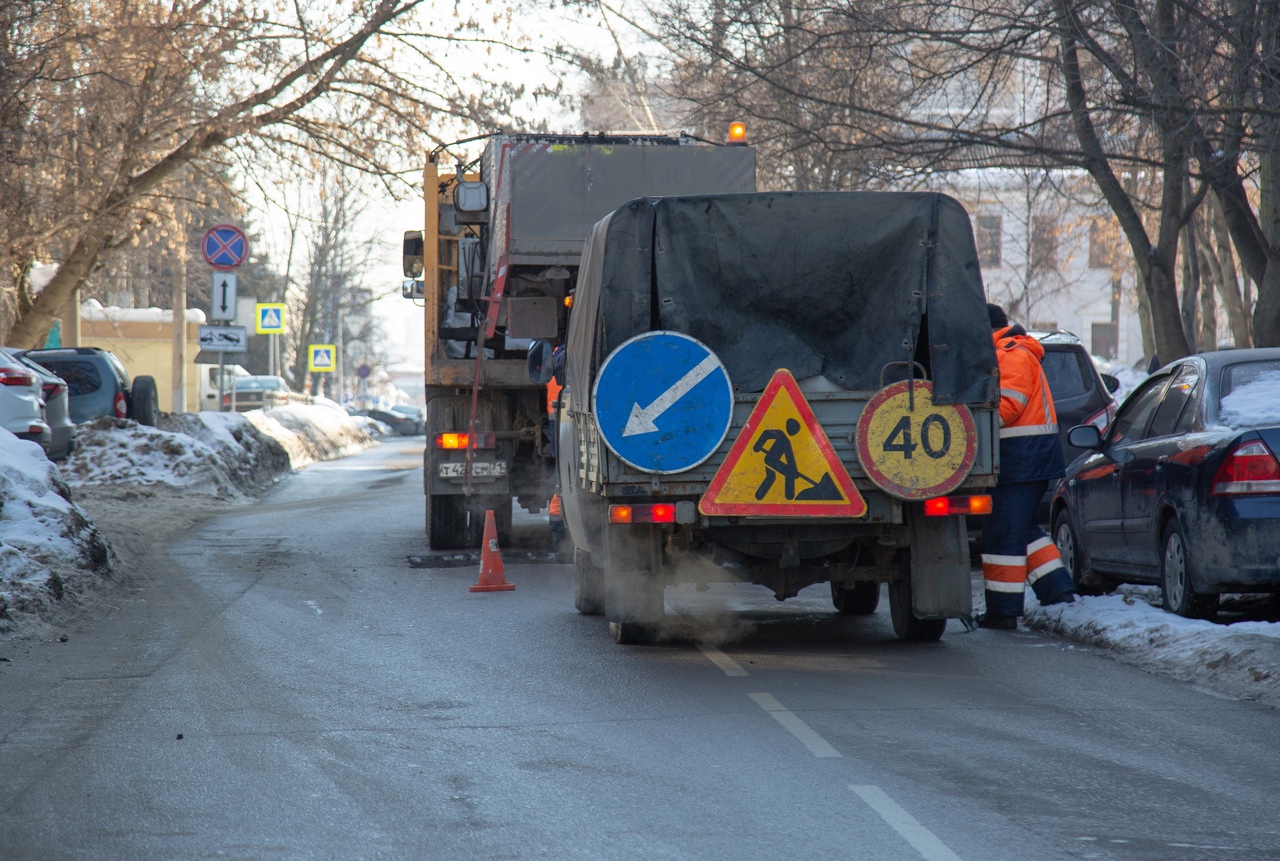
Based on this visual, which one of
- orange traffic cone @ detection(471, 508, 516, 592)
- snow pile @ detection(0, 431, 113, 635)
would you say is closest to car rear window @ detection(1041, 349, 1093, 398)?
orange traffic cone @ detection(471, 508, 516, 592)

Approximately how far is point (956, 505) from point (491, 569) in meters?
4.41

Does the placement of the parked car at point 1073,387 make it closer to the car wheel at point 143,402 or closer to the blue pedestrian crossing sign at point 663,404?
the blue pedestrian crossing sign at point 663,404

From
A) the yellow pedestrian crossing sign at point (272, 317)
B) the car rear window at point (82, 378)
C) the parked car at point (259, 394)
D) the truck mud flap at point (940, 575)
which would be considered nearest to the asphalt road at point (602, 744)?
the truck mud flap at point (940, 575)

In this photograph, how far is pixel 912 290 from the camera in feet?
26.3

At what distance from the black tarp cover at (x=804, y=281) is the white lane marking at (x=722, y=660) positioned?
1.58m

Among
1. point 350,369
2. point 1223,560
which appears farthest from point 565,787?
point 350,369

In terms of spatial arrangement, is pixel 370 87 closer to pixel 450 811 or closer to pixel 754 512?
pixel 754 512

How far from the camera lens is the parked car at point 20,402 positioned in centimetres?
1467

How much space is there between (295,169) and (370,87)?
77.2 inches

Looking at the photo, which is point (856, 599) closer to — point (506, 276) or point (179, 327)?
point (506, 276)

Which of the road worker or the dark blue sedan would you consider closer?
the dark blue sedan

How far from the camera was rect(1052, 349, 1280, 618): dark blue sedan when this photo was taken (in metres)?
7.85

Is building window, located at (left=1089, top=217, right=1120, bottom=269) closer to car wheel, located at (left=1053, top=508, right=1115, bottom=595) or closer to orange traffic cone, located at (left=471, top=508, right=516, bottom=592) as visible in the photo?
car wheel, located at (left=1053, top=508, right=1115, bottom=595)

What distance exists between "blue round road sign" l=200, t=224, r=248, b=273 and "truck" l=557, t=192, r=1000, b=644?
43.1ft
